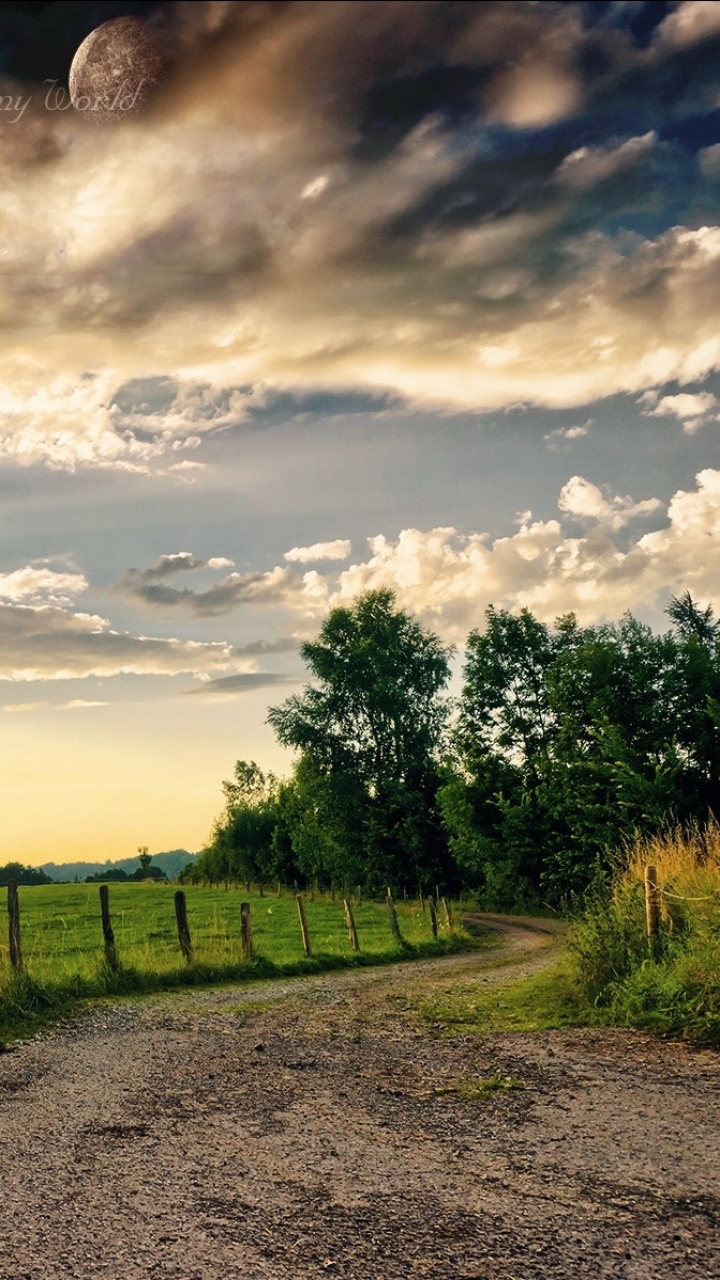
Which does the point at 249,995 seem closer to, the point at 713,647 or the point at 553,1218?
the point at 553,1218

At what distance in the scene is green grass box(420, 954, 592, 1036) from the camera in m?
11.5

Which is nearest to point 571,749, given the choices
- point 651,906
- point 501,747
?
point 501,747

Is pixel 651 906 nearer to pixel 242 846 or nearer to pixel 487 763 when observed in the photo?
pixel 487 763

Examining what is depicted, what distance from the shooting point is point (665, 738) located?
3822 centimetres

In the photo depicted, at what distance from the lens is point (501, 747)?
150 feet

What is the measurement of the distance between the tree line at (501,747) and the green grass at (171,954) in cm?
554

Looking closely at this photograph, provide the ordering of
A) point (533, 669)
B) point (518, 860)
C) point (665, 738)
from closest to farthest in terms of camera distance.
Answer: point (665, 738) < point (518, 860) < point (533, 669)

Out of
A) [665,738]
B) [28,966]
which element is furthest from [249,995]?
[665,738]

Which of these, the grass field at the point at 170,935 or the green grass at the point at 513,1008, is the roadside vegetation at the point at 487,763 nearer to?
the grass field at the point at 170,935

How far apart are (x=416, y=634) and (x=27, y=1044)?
40792 mm

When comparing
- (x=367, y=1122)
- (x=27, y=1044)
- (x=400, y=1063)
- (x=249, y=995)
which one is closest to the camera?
(x=367, y=1122)

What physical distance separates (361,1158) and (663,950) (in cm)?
762

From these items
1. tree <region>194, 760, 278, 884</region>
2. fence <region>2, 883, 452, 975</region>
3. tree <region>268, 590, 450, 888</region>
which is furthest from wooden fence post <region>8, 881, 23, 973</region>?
tree <region>194, 760, 278, 884</region>

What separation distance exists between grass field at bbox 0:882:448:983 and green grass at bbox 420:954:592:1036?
634 cm
